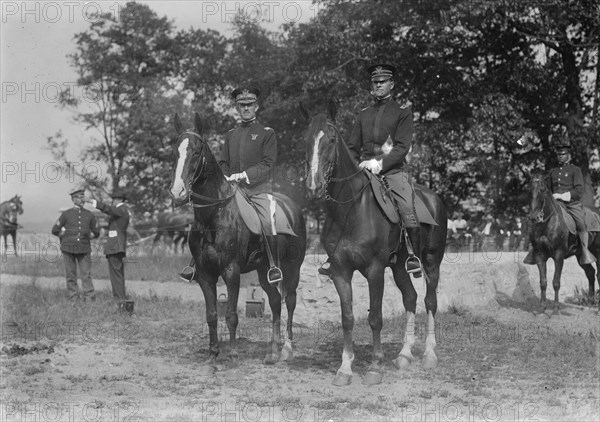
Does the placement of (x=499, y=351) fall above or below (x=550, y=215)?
below

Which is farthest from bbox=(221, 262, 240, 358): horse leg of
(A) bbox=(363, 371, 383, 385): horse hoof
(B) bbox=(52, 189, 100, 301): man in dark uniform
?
(B) bbox=(52, 189, 100, 301): man in dark uniform

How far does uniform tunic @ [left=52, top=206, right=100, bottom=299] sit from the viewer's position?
1458 centimetres

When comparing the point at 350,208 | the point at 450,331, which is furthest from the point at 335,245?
the point at 450,331

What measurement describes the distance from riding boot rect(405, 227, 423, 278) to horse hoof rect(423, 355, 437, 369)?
1043mm

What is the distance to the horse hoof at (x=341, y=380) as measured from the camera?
759 centimetres

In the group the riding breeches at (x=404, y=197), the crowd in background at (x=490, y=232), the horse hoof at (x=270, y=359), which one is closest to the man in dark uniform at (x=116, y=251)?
the horse hoof at (x=270, y=359)

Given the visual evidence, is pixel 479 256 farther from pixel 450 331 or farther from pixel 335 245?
pixel 335 245

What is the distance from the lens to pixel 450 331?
11.1 metres

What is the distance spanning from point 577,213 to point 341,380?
9.03 meters

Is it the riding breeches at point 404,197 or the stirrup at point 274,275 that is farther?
the stirrup at point 274,275

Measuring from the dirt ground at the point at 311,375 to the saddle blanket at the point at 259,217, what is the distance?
164 centimetres

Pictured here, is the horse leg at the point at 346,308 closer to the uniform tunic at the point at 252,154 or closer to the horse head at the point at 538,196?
the uniform tunic at the point at 252,154

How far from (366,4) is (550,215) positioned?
43.5 ft

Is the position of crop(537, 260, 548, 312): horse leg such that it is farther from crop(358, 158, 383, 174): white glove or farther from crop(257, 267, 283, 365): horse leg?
crop(358, 158, 383, 174): white glove
